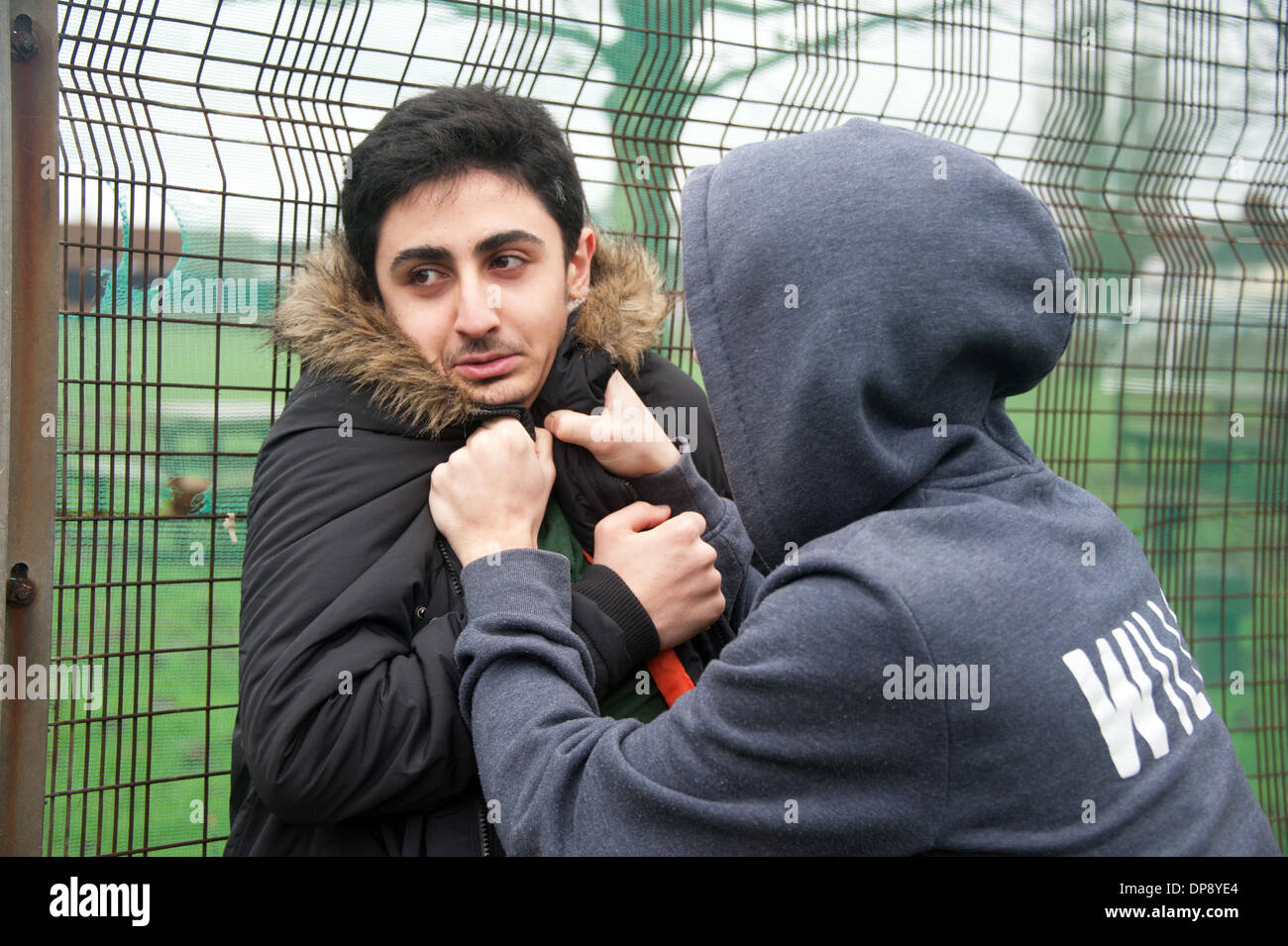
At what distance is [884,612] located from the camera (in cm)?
118

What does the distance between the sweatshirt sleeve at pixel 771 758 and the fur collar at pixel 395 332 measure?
803mm

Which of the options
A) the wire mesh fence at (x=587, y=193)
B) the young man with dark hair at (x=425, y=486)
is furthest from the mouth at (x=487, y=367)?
the wire mesh fence at (x=587, y=193)

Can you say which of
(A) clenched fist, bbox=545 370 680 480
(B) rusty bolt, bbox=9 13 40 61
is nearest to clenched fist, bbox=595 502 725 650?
(A) clenched fist, bbox=545 370 680 480

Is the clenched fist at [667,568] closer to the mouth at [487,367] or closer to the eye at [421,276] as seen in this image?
the mouth at [487,367]

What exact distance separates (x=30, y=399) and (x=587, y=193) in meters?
1.53

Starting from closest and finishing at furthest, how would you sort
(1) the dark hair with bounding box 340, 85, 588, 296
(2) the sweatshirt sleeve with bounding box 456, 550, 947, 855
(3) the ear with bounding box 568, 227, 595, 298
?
(2) the sweatshirt sleeve with bounding box 456, 550, 947, 855, (1) the dark hair with bounding box 340, 85, 588, 296, (3) the ear with bounding box 568, 227, 595, 298

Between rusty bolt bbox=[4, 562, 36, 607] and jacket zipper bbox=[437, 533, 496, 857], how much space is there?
3.51 feet

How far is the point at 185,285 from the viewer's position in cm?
241

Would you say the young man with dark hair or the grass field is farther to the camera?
the grass field

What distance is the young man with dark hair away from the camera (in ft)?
5.38

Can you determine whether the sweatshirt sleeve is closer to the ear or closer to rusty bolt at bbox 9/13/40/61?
the ear

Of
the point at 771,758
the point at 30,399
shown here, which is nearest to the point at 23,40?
the point at 30,399

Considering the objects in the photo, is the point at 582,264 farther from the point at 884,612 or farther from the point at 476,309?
the point at 884,612
